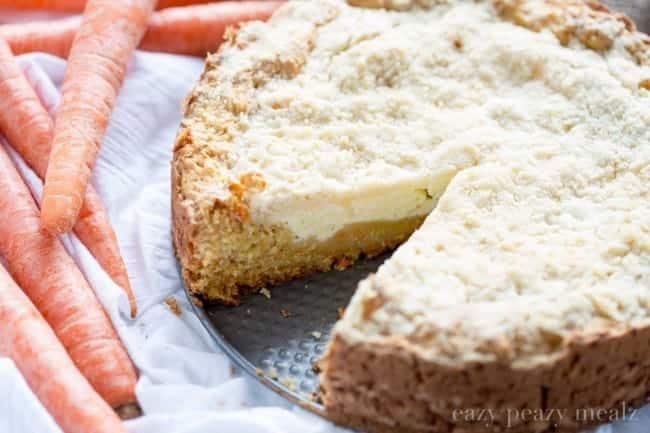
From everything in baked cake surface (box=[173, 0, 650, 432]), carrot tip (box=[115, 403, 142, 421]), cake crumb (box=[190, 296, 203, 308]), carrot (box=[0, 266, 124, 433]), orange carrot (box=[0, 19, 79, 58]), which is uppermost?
baked cake surface (box=[173, 0, 650, 432])

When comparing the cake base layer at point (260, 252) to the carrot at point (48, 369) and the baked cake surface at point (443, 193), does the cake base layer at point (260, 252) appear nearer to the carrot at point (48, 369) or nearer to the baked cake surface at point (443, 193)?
the baked cake surface at point (443, 193)

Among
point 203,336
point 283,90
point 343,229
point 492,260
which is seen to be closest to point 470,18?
point 283,90

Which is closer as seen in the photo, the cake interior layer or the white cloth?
the white cloth

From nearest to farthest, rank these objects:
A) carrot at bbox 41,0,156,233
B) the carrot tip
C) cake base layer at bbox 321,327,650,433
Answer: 1. cake base layer at bbox 321,327,650,433
2. the carrot tip
3. carrot at bbox 41,0,156,233

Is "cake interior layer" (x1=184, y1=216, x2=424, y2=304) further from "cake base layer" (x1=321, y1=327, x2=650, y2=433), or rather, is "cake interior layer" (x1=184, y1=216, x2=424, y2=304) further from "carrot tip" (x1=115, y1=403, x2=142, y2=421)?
"cake base layer" (x1=321, y1=327, x2=650, y2=433)

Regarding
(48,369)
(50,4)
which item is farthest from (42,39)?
(48,369)

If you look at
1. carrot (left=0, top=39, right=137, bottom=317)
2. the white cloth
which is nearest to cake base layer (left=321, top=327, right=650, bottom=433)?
the white cloth

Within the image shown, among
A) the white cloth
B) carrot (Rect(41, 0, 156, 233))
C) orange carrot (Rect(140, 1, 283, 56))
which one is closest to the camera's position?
the white cloth
